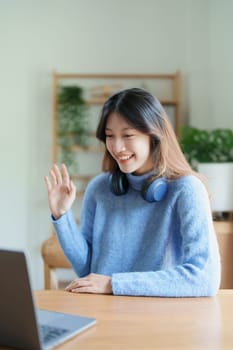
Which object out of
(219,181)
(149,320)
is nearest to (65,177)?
(149,320)

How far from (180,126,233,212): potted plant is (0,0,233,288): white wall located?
3.05 ft

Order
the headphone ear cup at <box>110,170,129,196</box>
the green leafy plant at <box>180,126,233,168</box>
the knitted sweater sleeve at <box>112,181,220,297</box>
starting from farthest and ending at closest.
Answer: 1. the green leafy plant at <box>180,126,233,168</box>
2. the headphone ear cup at <box>110,170,129,196</box>
3. the knitted sweater sleeve at <box>112,181,220,297</box>

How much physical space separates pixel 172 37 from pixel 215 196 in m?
1.69

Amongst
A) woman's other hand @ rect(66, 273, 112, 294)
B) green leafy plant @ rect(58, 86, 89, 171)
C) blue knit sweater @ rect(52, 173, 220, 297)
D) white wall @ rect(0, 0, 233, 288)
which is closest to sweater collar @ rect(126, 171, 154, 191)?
blue knit sweater @ rect(52, 173, 220, 297)

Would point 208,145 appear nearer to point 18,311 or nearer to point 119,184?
point 119,184

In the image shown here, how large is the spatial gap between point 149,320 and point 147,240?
45 centimetres

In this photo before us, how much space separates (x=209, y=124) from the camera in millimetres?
3377

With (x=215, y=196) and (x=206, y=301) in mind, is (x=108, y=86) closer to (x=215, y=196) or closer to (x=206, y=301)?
(x=215, y=196)

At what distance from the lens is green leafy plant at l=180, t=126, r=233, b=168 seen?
2.61 metres

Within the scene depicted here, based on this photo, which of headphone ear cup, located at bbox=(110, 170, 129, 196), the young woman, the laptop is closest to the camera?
the laptop

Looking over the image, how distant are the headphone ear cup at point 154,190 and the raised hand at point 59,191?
0.23 meters

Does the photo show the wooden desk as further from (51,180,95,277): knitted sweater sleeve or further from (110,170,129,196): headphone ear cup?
(110,170,129,196): headphone ear cup

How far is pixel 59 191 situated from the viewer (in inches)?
55.3

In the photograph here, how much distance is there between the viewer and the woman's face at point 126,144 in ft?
4.44
